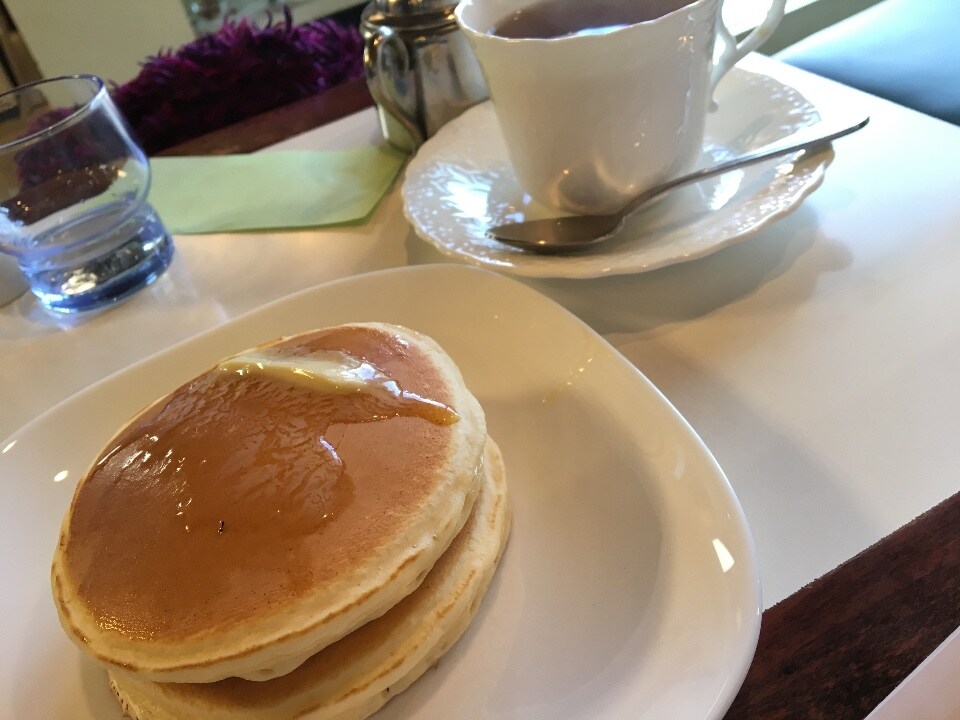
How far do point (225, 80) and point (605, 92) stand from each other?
3.01 ft

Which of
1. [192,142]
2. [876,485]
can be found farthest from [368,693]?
[192,142]

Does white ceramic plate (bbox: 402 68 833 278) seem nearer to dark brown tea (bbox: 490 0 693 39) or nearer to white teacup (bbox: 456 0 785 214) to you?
white teacup (bbox: 456 0 785 214)

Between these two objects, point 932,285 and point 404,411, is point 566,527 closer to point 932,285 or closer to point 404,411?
point 404,411

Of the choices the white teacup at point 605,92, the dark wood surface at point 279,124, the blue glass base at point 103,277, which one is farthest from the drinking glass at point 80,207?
the white teacup at point 605,92

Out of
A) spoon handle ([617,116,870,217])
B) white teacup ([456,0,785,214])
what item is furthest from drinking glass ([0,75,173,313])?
spoon handle ([617,116,870,217])

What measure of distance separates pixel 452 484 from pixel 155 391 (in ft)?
1.15

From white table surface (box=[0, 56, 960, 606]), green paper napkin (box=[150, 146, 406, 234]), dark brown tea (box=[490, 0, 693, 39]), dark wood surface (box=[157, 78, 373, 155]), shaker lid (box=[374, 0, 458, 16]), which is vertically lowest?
white table surface (box=[0, 56, 960, 606])

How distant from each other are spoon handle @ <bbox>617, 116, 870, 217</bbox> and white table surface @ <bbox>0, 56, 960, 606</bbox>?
0.08 meters

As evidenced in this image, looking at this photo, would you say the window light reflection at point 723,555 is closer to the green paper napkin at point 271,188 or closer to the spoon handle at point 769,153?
the spoon handle at point 769,153

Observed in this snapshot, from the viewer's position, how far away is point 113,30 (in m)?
3.16

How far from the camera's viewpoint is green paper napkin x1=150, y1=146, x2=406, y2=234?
0.97 meters

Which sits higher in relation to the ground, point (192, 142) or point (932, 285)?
point (192, 142)

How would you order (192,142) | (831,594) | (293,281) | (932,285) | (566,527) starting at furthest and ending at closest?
(192,142) < (293,281) < (932,285) < (566,527) < (831,594)

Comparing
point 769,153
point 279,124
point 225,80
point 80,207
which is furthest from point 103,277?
point 769,153
